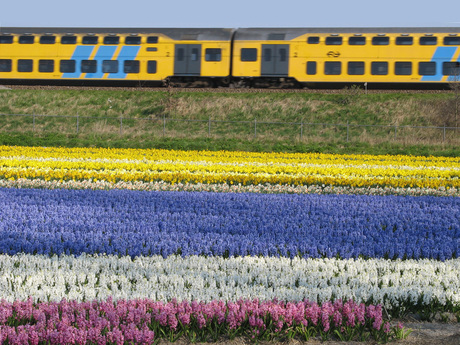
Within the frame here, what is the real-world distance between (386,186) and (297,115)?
21.0 metres

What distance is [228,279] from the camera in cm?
668

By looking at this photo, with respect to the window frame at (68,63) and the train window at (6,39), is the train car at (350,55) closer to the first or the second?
the window frame at (68,63)

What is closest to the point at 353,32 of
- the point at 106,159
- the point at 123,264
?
the point at 106,159

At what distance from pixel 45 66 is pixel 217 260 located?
36.2 m

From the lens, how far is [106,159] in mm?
21141

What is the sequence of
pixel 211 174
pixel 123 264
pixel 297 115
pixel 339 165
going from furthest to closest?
1. pixel 297 115
2. pixel 339 165
3. pixel 211 174
4. pixel 123 264

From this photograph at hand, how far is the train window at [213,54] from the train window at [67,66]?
9.30m

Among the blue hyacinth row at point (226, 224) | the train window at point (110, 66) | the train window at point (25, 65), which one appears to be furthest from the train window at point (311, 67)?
the blue hyacinth row at point (226, 224)

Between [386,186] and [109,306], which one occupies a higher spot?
[109,306]

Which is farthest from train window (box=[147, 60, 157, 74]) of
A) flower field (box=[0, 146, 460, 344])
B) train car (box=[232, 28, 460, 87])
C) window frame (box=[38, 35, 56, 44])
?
flower field (box=[0, 146, 460, 344])

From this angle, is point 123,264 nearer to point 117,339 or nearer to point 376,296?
point 117,339

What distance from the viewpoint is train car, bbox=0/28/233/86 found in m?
38.1

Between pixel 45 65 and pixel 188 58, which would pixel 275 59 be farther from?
pixel 45 65

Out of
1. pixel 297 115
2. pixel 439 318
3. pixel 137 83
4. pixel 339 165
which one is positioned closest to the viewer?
pixel 439 318
